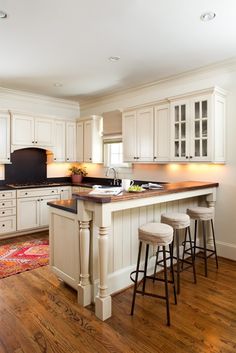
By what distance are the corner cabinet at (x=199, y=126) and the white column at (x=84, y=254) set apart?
1951 mm

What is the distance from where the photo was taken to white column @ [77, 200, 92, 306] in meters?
2.38

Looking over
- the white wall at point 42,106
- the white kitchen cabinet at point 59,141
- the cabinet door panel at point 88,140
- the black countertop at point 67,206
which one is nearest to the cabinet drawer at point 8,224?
the white wall at point 42,106

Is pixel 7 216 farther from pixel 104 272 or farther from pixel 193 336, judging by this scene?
pixel 193 336

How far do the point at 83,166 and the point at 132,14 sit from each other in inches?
161

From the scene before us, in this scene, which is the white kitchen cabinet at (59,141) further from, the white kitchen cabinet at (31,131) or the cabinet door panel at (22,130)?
the cabinet door panel at (22,130)

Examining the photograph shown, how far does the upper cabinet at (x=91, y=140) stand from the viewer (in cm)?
544

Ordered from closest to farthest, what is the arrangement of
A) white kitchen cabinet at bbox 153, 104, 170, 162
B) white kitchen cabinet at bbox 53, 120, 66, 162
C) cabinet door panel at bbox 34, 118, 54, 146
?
white kitchen cabinet at bbox 153, 104, 170, 162 < cabinet door panel at bbox 34, 118, 54, 146 < white kitchen cabinet at bbox 53, 120, 66, 162

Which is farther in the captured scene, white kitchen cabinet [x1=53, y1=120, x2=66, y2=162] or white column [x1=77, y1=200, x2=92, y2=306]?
white kitchen cabinet [x1=53, y1=120, x2=66, y2=162]

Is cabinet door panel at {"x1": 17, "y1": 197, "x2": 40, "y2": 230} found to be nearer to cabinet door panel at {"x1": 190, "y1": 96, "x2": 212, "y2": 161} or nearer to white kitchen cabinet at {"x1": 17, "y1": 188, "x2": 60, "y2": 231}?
white kitchen cabinet at {"x1": 17, "y1": 188, "x2": 60, "y2": 231}

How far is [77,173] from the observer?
600 cm

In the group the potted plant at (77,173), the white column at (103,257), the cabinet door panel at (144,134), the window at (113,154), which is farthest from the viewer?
the potted plant at (77,173)

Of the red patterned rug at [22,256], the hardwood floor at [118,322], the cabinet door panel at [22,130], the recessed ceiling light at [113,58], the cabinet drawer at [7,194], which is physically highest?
the recessed ceiling light at [113,58]

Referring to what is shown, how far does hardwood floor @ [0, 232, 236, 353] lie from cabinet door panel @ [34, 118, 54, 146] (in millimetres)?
3054

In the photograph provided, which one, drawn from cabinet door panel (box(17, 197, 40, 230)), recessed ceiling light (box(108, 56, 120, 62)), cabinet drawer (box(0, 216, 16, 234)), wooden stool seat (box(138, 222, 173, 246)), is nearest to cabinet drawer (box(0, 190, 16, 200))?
cabinet door panel (box(17, 197, 40, 230))
